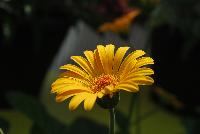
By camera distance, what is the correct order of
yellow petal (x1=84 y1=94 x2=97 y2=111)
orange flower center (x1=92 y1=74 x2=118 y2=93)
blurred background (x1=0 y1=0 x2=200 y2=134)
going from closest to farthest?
yellow petal (x1=84 y1=94 x2=97 y2=111) → orange flower center (x1=92 y1=74 x2=118 y2=93) → blurred background (x1=0 y1=0 x2=200 y2=134)

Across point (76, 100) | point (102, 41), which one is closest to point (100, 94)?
point (76, 100)

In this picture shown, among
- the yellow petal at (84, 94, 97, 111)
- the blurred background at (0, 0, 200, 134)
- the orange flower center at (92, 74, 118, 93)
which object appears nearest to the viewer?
the yellow petal at (84, 94, 97, 111)

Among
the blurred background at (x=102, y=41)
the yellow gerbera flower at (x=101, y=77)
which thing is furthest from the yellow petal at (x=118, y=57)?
the blurred background at (x=102, y=41)

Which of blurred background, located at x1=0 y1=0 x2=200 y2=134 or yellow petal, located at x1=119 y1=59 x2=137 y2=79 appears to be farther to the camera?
blurred background, located at x1=0 y1=0 x2=200 y2=134

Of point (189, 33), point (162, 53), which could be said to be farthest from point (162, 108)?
point (189, 33)

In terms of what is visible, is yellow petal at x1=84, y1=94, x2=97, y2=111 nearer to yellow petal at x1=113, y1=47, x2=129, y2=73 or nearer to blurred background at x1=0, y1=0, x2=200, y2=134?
yellow petal at x1=113, y1=47, x2=129, y2=73

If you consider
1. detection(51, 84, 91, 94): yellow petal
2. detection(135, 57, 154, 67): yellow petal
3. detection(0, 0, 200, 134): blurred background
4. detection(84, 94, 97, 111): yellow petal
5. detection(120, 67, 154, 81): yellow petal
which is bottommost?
detection(84, 94, 97, 111): yellow petal

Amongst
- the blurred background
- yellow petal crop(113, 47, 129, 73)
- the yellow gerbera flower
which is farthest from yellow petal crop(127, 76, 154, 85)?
the blurred background

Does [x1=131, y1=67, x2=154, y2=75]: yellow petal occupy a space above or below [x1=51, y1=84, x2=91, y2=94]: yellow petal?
above

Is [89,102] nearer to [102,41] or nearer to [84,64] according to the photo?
[84,64]
